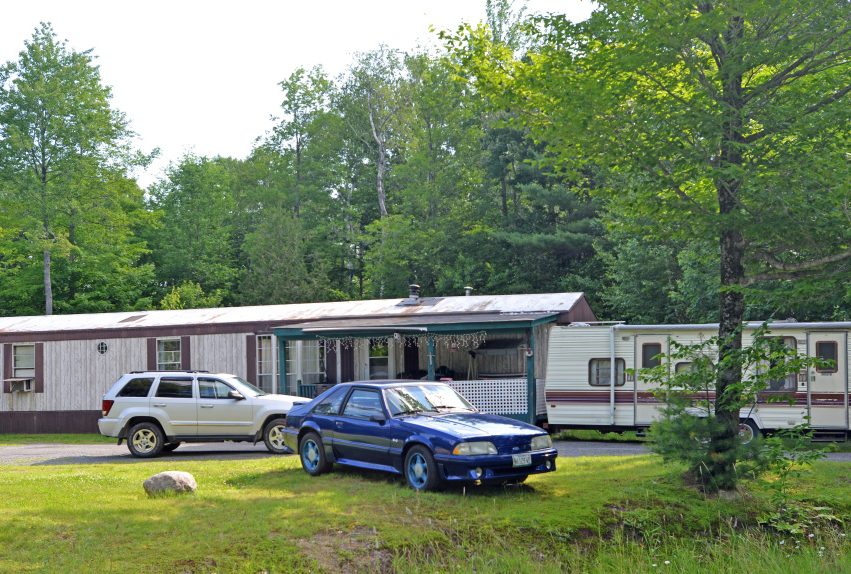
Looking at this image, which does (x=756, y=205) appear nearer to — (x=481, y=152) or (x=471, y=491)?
(x=471, y=491)

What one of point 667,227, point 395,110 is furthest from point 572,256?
point 667,227

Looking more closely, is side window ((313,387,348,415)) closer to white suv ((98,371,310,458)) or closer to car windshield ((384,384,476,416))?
car windshield ((384,384,476,416))

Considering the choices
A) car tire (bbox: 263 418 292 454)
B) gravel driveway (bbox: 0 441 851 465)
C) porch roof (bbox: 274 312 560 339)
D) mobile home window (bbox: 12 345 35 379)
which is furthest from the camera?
mobile home window (bbox: 12 345 35 379)

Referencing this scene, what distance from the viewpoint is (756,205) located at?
39.3 ft

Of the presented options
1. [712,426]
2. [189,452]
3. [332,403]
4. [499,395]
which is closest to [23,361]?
[189,452]

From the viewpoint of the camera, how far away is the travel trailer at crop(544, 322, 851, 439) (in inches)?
732

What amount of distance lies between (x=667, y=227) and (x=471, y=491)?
187 inches

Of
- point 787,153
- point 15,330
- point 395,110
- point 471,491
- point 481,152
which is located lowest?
point 471,491

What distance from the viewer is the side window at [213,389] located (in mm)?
18656

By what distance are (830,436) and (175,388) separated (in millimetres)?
13407

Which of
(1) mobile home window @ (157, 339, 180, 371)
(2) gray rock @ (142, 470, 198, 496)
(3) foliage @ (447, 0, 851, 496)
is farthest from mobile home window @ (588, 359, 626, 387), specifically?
(1) mobile home window @ (157, 339, 180, 371)

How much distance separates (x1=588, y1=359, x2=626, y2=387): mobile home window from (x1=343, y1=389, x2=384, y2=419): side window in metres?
9.32

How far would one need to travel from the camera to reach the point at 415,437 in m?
11.6

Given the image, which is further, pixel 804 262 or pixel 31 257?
pixel 31 257
